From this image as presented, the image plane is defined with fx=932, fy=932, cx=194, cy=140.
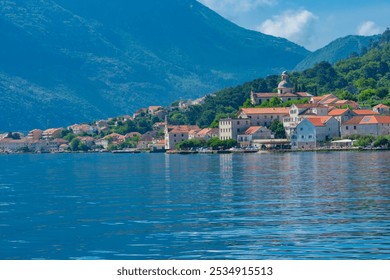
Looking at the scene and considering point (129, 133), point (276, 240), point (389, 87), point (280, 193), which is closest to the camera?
point (276, 240)

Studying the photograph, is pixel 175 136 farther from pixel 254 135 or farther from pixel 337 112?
pixel 337 112

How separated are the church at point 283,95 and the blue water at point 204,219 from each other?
9857 centimetres

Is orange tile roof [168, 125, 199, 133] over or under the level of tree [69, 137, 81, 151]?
over

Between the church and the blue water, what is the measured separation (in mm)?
98572

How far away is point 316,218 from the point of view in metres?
29.2

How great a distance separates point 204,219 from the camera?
30.2 meters

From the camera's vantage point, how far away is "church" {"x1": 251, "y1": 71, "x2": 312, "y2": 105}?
14650 cm

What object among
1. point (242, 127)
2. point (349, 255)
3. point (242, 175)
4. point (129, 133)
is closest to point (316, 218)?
point (349, 255)

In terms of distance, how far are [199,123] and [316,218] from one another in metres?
134

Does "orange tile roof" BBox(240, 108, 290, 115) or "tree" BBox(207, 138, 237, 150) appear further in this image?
"orange tile roof" BBox(240, 108, 290, 115)

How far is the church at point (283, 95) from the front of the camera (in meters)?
146

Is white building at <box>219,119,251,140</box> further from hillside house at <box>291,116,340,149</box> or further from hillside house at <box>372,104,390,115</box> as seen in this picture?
hillside house at <box>372,104,390,115</box>

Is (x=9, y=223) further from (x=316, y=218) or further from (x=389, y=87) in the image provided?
(x=389, y=87)

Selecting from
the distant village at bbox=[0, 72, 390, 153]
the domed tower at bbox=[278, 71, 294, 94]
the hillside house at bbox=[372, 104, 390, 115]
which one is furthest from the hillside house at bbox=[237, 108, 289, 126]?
the domed tower at bbox=[278, 71, 294, 94]
